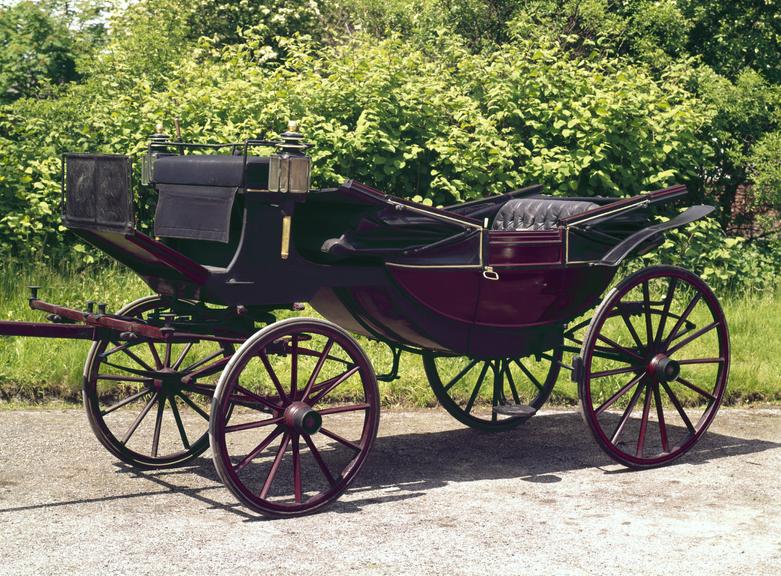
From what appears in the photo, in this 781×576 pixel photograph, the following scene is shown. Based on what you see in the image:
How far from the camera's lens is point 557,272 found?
6.38m

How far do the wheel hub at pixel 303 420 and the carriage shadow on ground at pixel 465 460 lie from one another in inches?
16.1

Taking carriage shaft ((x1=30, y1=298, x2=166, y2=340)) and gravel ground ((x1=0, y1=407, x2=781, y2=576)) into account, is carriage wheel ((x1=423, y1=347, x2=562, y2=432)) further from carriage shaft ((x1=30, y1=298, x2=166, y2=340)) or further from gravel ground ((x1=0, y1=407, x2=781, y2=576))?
carriage shaft ((x1=30, y1=298, x2=166, y2=340))

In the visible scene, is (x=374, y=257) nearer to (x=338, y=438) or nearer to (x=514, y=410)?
(x=338, y=438)

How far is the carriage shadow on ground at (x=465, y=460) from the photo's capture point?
5840 mm

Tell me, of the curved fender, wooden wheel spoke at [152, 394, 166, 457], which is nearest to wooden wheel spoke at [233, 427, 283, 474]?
wooden wheel spoke at [152, 394, 166, 457]

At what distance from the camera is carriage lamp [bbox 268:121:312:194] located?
5.27 meters

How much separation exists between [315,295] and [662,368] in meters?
1.92

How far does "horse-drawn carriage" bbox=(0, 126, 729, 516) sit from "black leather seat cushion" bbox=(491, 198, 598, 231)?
0.01m

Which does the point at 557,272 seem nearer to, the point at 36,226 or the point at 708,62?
the point at 36,226

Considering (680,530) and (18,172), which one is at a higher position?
(18,172)

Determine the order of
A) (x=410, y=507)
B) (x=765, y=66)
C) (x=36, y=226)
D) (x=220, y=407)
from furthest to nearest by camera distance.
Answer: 1. (x=765, y=66)
2. (x=36, y=226)
3. (x=410, y=507)
4. (x=220, y=407)

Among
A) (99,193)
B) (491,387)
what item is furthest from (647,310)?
(99,193)

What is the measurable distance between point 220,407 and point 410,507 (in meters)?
1.03

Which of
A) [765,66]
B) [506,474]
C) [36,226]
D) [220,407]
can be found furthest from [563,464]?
[765,66]
